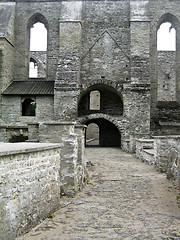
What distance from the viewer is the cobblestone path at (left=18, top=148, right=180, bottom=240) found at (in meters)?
3.71

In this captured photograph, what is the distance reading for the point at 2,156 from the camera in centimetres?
314

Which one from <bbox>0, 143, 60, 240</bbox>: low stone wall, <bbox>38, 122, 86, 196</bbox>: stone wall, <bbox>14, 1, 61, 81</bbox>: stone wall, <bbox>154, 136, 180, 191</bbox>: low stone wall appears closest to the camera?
<bbox>0, 143, 60, 240</bbox>: low stone wall

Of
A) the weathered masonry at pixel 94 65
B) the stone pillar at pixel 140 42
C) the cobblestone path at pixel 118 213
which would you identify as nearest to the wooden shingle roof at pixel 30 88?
the weathered masonry at pixel 94 65

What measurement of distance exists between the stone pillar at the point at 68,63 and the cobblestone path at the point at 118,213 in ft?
30.4

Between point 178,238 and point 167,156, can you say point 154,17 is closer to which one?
point 167,156

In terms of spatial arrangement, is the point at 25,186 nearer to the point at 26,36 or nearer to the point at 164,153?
the point at 164,153

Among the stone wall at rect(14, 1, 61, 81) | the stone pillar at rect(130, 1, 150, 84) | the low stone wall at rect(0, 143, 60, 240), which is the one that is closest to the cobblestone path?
the low stone wall at rect(0, 143, 60, 240)

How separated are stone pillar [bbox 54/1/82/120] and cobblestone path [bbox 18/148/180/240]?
9265mm

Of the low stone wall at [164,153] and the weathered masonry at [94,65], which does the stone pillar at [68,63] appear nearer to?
the weathered masonry at [94,65]

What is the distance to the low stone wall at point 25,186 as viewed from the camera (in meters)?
3.19

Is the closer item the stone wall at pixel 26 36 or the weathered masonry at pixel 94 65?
the weathered masonry at pixel 94 65

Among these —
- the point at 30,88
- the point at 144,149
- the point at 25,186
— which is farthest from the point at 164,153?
the point at 30,88

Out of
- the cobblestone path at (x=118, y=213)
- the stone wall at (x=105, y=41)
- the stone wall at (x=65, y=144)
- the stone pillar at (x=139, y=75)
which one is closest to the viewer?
the cobblestone path at (x=118, y=213)

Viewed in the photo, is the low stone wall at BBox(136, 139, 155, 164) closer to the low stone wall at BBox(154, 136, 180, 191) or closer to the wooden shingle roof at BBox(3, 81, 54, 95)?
the low stone wall at BBox(154, 136, 180, 191)
